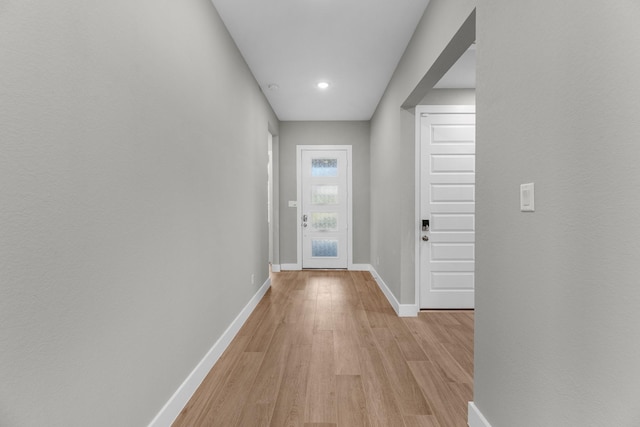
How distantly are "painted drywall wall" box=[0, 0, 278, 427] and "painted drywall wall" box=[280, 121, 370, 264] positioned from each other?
332cm

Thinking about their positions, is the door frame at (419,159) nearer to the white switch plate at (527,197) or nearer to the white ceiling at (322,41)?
the white ceiling at (322,41)

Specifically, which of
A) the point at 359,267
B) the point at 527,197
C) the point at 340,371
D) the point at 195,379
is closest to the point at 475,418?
the point at 340,371

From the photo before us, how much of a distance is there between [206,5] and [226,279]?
2.05m

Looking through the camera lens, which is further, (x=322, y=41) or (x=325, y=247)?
(x=325, y=247)

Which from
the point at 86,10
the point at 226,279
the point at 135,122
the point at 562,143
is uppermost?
the point at 86,10

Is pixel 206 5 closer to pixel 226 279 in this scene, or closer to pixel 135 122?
pixel 135 122

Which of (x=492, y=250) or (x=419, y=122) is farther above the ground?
(x=419, y=122)

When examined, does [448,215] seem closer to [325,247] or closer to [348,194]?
[348,194]

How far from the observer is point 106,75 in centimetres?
118

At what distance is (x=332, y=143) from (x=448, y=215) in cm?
271

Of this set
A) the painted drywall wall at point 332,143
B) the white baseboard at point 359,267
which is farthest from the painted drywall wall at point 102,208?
the white baseboard at point 359,267

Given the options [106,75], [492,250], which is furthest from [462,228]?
[106,75]

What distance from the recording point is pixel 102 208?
1.16 meters

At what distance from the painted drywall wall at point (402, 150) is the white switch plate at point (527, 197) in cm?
107
